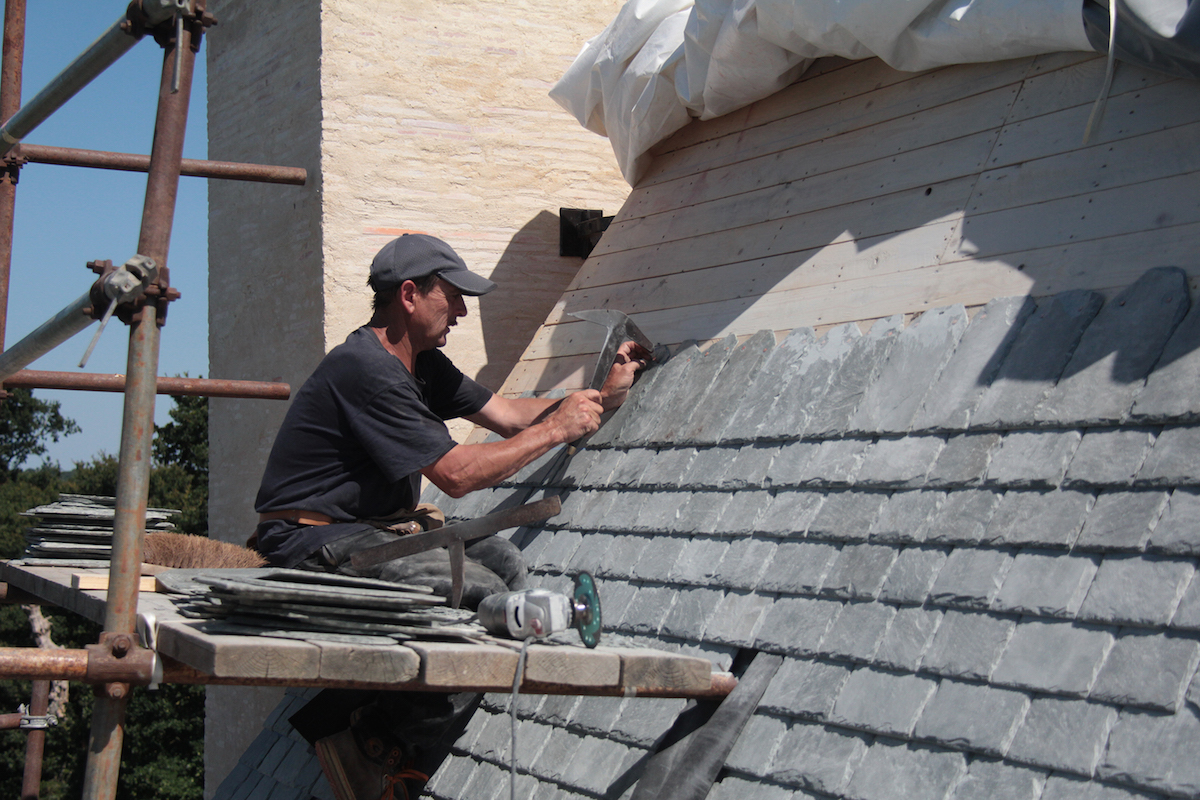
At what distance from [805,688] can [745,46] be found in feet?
9.21

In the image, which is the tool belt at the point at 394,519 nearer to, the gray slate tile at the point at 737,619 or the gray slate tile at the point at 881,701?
the gray slate tile at the point at 737,619

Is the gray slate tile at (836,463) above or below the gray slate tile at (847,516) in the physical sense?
above

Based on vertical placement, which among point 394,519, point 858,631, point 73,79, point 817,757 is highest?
point 73,79

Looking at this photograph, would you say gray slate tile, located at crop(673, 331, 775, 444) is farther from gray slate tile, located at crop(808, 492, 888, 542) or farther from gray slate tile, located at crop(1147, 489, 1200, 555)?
gray slate tile, located at crop(1147, 489, 1200, 555)

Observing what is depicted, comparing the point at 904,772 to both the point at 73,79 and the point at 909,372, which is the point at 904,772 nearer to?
the point at 909,372

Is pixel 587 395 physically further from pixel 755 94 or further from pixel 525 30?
pixel 525 30

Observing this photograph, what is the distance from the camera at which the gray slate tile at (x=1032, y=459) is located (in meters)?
2.57

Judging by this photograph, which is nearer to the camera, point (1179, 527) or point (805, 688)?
point (1179, 527)

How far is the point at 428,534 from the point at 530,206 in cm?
397

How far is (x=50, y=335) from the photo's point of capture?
3.02 m

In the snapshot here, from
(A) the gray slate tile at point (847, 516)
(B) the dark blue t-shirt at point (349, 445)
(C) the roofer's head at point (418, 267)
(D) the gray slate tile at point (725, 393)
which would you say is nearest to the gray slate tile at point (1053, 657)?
(A) the gray slate tile at point (847, 516)

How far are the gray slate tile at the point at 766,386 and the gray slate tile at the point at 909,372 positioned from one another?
1.35 feet

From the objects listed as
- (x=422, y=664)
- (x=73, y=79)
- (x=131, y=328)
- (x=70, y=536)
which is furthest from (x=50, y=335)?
(x=70, y=536)

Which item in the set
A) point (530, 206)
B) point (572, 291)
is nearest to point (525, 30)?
point (530, 206)
